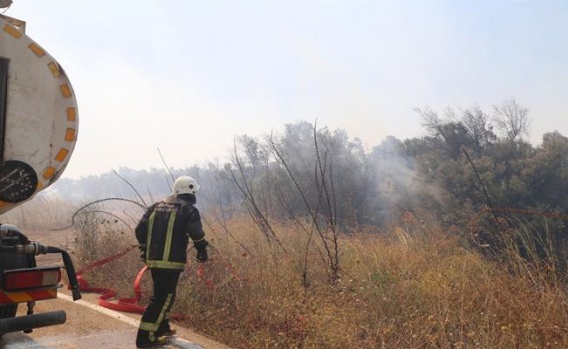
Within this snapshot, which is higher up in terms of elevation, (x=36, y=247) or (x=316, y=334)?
(x=36, y=247)

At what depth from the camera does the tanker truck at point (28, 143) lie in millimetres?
3127

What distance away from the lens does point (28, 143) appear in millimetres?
3283

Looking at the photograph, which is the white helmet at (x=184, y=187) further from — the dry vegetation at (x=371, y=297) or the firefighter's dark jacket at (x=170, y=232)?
the dry vegetation at (x=371, y=297)

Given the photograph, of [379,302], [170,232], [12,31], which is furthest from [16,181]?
[379,302]

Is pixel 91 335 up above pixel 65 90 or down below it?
below

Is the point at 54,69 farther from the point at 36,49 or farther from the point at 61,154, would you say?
the point at 61,154

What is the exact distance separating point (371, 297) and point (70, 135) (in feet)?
10.9

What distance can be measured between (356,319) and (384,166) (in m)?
19.2

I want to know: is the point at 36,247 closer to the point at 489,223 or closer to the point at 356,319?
the point at 356,319

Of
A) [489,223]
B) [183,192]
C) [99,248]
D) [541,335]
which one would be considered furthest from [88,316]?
[489,223]

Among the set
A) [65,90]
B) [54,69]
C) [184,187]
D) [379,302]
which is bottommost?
[379,302]

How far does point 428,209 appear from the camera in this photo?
64.8 ft

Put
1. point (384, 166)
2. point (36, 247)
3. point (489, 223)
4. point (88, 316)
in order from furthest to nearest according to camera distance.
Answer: point (384, 166)
point (489, 223)
point (88, 316)
point (36, 247)

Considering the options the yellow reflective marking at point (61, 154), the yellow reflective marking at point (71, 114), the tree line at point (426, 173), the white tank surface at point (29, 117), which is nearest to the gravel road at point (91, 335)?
the white tank surface at point (29, 117)
